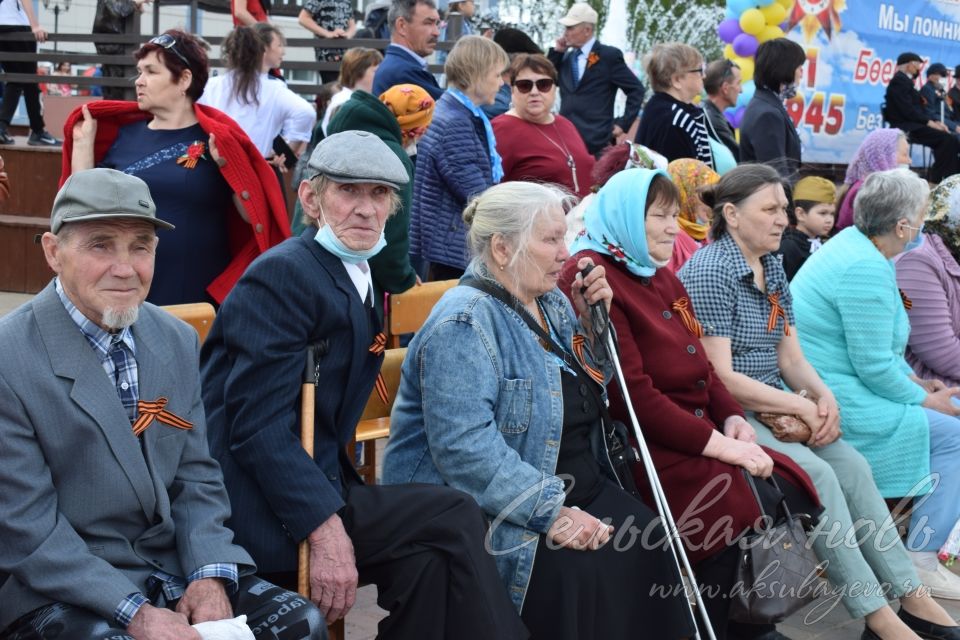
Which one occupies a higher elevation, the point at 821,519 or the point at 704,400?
the point at 704,400

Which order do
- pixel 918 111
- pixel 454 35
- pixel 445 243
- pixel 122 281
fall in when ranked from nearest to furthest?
pixel 122 281
pixel 445 243
pixel 454 35
pixel 918 111

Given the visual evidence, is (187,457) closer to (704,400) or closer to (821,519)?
(704,400)

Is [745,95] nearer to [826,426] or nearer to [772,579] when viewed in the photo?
[826,426]

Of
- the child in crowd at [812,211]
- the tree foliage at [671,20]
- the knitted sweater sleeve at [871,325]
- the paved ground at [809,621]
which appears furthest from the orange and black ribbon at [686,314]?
the tree foliage at [671,20]

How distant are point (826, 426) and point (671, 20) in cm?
3479

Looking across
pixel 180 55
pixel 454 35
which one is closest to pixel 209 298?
pixel 180 55

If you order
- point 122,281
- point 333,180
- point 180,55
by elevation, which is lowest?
point 122,281

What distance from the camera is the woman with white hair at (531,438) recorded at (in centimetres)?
350

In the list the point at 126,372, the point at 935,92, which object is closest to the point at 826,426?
the point at 126,372

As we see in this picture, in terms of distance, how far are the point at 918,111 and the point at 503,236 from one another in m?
10.5

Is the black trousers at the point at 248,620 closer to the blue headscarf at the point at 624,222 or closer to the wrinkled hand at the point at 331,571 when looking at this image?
the wrinkled hand at the point at 331,571

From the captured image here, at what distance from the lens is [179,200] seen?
475cm

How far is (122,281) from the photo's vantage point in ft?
9.26

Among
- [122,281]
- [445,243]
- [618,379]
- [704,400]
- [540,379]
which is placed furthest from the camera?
[445,243]
